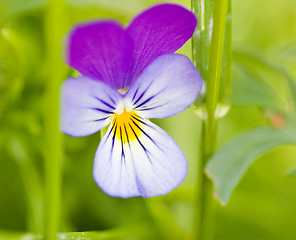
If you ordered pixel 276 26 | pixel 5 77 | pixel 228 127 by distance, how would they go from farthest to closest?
pixel 276 26 → pixel 228 127 → pixel 5 77

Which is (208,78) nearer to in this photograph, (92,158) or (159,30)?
(159,30)

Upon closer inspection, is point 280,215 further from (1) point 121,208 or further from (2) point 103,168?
(2) point 103,168

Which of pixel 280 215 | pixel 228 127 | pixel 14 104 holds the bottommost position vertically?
pixel 280 215

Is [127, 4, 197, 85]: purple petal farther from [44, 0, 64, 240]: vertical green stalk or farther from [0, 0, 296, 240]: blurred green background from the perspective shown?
[0, 0, 296, 240]: blurred green background

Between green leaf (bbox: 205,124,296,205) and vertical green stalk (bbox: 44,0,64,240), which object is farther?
green leaf (bbox: 205,124,296,205)

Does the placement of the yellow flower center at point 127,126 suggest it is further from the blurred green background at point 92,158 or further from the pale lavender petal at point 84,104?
the blurred green background at point 92,158

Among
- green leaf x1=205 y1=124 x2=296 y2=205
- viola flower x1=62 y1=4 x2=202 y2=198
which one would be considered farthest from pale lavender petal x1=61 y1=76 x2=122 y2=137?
green leaf x1=205 y1=124 x2=296 y2=205

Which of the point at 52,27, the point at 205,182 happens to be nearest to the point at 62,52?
the point at 52,27

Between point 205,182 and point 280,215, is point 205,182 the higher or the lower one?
the higher one
